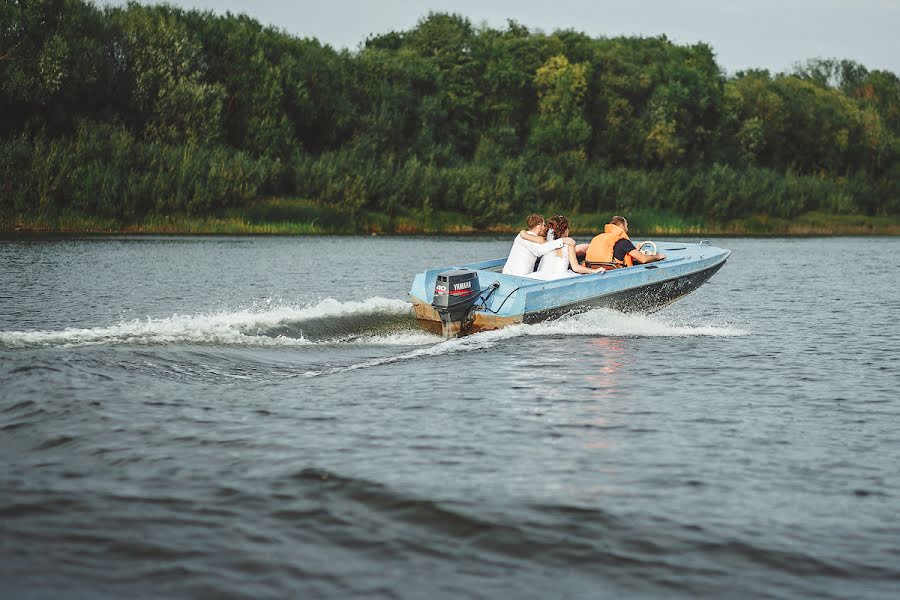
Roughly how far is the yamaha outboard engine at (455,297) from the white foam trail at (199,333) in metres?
0.36

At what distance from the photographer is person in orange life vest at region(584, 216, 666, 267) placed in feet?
49.4

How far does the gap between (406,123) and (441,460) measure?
60.1 metres

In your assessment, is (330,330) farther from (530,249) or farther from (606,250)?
(606,250)

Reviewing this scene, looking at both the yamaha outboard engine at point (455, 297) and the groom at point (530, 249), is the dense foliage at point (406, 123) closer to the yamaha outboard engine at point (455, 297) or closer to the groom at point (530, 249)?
the groom at point (530, 249)

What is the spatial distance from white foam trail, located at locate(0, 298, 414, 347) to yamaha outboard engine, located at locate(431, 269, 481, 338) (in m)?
0.36

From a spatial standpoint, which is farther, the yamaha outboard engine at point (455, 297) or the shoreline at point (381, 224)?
the shoreline at point (381, 224)

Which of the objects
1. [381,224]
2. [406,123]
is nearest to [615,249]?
[381,224]

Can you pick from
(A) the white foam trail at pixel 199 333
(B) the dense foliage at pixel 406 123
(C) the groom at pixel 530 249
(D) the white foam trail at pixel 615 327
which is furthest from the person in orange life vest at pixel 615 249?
(B) the dense foliage at pixel 406 123

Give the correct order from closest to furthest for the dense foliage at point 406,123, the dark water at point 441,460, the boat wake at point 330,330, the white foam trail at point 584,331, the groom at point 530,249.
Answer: the dark water at point 441,460 → the boat wake at point 330,330 → the white foam trail at point 584,331 → the groom at point 530,249 → the dense foliage at point 406,123

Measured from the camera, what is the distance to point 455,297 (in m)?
12.9

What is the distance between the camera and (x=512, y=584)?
4922mm

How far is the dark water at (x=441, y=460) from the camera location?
5094 millimetres

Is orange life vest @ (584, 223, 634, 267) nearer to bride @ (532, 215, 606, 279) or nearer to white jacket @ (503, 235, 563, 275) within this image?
bride @ (532, 215, 606, 279)

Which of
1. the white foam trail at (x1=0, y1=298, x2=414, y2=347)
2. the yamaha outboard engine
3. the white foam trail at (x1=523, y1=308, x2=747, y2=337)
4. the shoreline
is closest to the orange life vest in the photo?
the white foam trail at (x1=523, y1=308, x2=747, y2=337)
